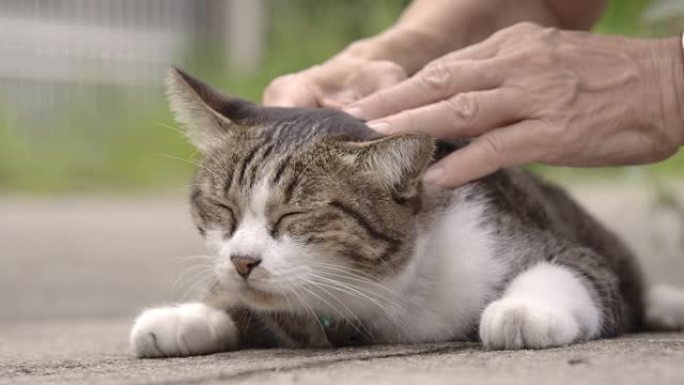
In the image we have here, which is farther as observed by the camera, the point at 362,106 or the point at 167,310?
the point at 362,106

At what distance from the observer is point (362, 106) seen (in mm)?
2023

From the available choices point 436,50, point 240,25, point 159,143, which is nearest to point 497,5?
point 436,50

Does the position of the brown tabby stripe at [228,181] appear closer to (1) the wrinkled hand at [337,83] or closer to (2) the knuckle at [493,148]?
(1) the wrinkled hand at [337,83]

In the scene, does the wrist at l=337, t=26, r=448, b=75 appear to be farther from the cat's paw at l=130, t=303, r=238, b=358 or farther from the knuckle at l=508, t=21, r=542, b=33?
the cat's paw at l=130, t=303, r=238, b=358

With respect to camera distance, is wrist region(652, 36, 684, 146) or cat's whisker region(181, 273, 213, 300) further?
wrist region(652, 36, 684, 146)

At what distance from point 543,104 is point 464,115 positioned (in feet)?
0.53

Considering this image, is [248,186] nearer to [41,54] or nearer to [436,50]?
[436,50]

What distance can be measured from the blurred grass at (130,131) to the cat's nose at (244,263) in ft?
14.5

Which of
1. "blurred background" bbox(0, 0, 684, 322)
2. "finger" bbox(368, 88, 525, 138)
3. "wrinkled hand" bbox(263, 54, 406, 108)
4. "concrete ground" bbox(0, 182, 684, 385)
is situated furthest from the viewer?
"blurred background" bbox(0, 0, 684, 322)

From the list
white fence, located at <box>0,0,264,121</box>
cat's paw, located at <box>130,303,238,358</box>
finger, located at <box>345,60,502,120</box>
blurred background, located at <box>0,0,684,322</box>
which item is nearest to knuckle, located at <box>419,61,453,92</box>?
finger, located at <box>345,60,502,120</box>

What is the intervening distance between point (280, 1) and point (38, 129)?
205 centimetres

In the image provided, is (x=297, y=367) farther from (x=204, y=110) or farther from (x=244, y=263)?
(x=204, y=110)

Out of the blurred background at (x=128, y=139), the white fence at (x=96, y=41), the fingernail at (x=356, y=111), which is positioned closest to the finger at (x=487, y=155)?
the fingernail at (x=356, y=111)

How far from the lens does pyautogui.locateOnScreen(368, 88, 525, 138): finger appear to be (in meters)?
1.93
